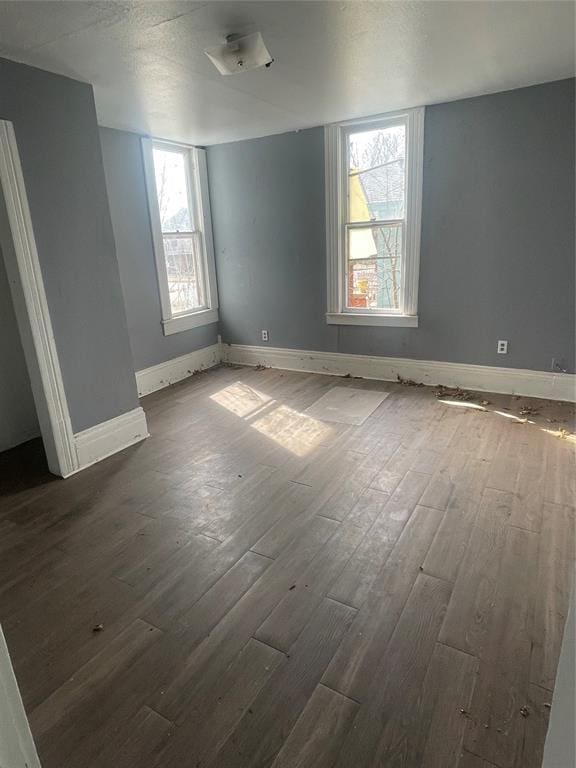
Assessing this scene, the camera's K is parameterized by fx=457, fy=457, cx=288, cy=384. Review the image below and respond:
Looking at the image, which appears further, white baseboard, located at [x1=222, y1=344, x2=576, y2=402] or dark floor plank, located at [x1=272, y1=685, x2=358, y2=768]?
white baseboard, located at [x1=222, y1=344, x2=576, y2=402]

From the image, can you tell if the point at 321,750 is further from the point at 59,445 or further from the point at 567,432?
the point at 567,432

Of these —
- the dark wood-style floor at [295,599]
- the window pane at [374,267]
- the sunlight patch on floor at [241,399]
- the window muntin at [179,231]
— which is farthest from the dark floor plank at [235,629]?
the window muntin at [179,231]

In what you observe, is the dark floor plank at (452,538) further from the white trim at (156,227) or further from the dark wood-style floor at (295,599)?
the white trim at (156,227)

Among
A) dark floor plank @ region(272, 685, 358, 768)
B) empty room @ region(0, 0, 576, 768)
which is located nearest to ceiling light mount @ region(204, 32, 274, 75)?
empty room @ region(0, 0, 576, 768)

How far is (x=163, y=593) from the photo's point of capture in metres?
1.95

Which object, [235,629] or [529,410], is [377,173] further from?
[235,629]

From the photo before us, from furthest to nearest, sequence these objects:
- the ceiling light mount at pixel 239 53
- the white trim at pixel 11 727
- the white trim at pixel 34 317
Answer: the white trim at pixel 34 317, the ceiling light mount at pixel 239 53, the white trim at pixel 11 727

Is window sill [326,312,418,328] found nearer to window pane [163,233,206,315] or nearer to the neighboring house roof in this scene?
the neighboring house roof

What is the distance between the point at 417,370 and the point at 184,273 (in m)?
2.69

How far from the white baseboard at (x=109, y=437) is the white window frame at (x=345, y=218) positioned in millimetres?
2254

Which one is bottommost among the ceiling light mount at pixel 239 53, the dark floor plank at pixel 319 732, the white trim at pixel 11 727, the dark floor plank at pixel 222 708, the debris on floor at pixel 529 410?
the dark floor plank at pixel 319 732

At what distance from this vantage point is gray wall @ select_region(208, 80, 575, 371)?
3.54 m

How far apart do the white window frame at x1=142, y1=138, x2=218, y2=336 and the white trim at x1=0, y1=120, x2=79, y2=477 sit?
192 centimetres

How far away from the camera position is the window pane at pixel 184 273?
482 cm
